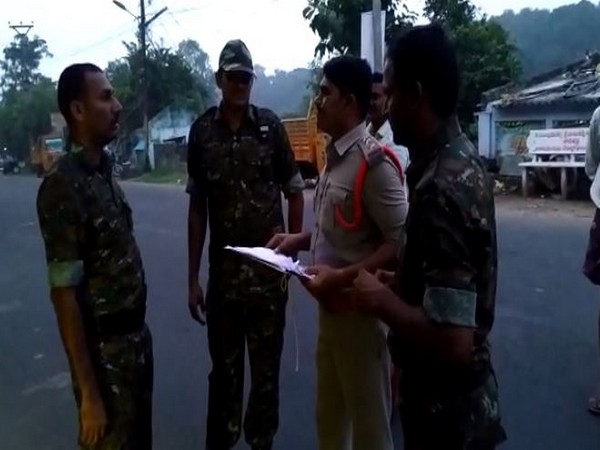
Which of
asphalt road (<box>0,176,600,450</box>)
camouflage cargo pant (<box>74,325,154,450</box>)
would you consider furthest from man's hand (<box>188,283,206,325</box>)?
camouflage cargo pant (<box>74,325,154,450</box>)

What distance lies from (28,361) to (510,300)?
379 cm

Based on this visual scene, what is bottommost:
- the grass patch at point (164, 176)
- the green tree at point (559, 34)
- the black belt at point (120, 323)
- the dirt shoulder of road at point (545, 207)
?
the grass patch at point (164, 176)

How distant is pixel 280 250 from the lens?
9.37 ft

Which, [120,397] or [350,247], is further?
Result: [350,247]

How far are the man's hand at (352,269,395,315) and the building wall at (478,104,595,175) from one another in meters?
14.7

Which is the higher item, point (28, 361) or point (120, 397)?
point (120, 397)

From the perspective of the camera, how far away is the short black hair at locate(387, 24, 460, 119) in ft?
5.71

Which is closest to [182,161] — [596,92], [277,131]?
[596,92]

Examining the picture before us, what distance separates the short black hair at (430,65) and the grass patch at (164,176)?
25.1m

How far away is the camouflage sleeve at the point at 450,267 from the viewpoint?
1.67m

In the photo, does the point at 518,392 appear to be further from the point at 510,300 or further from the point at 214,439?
the point at 510,300

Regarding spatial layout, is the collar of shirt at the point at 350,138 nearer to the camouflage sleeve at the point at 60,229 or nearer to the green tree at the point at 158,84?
the camouflage sleeve at the point at 60,229

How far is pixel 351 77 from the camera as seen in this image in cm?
256

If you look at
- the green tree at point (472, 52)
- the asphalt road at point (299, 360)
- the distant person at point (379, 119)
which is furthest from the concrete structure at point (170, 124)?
the distant person at point (379, 119)
